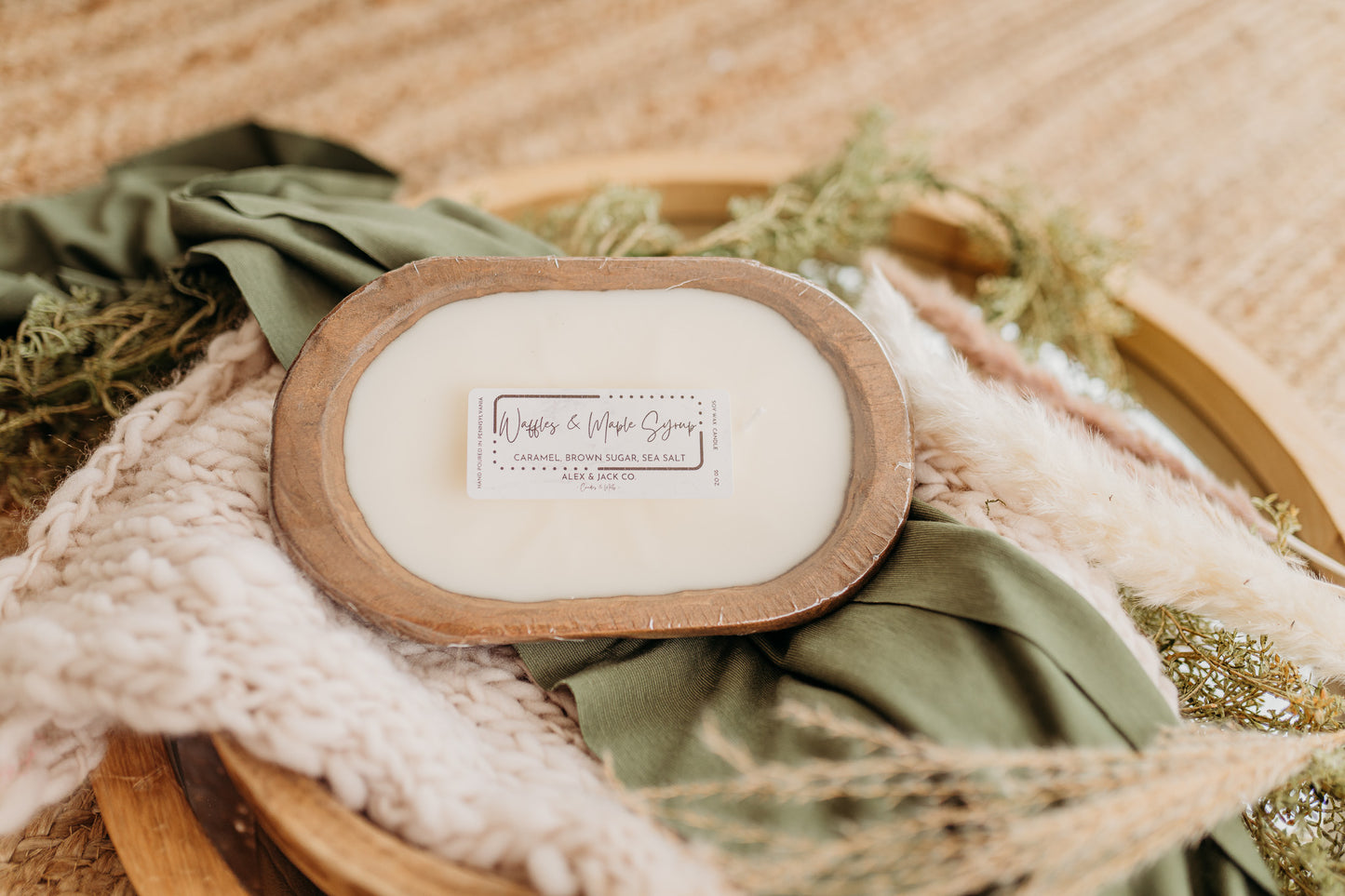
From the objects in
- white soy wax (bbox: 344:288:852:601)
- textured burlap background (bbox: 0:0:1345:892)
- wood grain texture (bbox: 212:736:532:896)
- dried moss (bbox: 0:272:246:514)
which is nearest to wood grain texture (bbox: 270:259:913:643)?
white soy wax (bbox: 344:288:852:601)

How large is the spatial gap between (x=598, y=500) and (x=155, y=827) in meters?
0.42

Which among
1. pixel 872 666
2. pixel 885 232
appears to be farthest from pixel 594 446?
pixel 885 232

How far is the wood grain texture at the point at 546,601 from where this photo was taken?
60cm

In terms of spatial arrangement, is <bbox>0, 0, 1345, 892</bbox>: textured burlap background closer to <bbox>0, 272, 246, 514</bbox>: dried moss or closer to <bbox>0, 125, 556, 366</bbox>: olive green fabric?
<bbox>0, 125, 556, 366</bbox>: olive green fabric

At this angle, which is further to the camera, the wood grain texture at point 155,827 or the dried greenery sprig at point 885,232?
the dried greenery sprig at point 885,232

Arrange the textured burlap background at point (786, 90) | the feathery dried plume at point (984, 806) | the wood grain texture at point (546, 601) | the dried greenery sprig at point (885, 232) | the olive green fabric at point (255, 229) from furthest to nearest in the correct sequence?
the textured burlap background at point (786, 90), the dried greenery sprig at point (885, 232), the olive green fabric at point (255, 229), the wood grain texture at point (546, 601), the feathery dried plume at point (984, 806)

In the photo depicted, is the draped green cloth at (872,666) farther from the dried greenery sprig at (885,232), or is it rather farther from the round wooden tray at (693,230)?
the dried greenery sprig at (885,232)

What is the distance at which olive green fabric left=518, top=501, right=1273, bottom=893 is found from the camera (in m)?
0.57

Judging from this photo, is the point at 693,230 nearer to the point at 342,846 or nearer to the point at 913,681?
the point at 913,681

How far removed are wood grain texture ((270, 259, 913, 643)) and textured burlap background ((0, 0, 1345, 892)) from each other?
0.75 metres

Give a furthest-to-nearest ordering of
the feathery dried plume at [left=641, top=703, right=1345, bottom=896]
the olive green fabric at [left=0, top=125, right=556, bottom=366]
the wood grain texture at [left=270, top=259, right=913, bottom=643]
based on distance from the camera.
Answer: the olive green fabric at [left=0, top=125, right=556, bottom=366], the wood grain texture at [left=270, top=259, right=913, bottom=643], the feathery dried plume at [left=641, top=703, right=1345, bottom=896]

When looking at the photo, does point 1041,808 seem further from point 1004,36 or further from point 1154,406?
point 1004,36

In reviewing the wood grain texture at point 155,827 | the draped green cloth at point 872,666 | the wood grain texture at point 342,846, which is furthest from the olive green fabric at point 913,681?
the wood grain texture at point 155,827

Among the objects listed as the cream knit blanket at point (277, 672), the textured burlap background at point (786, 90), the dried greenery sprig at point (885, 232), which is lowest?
the cream knit blanket at point (277, 672)
